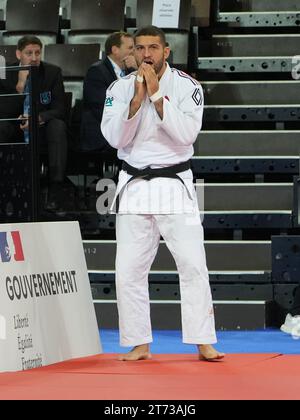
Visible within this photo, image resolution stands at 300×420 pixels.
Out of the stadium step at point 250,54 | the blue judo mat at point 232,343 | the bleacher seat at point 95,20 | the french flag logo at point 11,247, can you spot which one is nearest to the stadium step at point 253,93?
the stadium step at point 250,54

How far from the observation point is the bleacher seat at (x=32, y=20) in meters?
11.8

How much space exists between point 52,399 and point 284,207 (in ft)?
18.7

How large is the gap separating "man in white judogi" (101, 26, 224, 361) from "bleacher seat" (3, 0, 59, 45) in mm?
5023

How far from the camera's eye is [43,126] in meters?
9.90

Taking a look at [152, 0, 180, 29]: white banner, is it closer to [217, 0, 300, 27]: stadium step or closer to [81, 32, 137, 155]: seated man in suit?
[217, 0, 300, 27]: stadium step

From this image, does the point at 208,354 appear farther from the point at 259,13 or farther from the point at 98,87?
the point at 259,13

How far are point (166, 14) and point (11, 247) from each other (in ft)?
18.4

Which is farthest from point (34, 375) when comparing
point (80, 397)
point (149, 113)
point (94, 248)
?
point (94, 248)

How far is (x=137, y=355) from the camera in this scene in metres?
6.89

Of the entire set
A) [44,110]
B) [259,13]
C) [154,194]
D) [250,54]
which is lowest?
[154,194]

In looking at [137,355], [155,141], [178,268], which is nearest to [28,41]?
[155,141]

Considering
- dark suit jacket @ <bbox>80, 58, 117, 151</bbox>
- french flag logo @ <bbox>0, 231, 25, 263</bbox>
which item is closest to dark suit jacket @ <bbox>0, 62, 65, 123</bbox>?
dark suit jacket @ <bbox>80, 58, 117, 151</bbox>

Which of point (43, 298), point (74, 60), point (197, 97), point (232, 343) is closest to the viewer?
point (43, 298)

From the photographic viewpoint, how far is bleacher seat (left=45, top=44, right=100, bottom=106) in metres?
11.0
